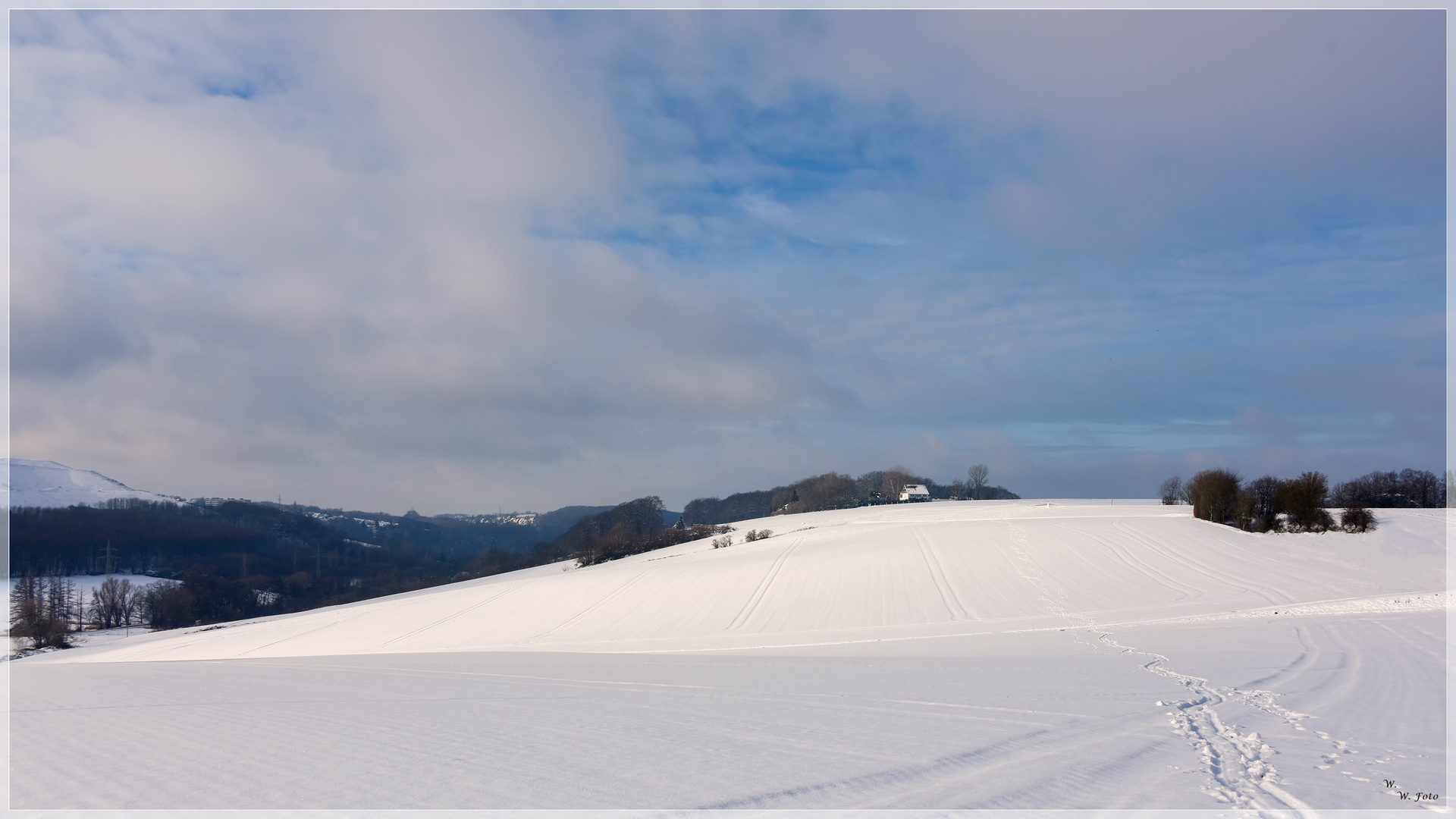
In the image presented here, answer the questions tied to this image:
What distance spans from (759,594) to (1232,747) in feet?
77.6

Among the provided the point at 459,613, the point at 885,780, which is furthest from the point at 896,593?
the point at 885,780

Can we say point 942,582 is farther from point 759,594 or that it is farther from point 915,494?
point 915,494

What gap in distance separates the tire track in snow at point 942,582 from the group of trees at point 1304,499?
1701 centimetres

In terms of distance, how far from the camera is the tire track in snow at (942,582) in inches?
1003

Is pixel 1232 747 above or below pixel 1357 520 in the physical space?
below

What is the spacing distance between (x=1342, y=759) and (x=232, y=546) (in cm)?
18557

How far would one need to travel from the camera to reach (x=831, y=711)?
373 inches

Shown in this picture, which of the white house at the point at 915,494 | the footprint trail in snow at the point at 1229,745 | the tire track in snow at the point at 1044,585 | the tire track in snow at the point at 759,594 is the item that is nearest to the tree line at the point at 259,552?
the white house at the point at 915,494

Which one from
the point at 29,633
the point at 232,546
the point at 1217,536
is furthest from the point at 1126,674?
the point at 232,546

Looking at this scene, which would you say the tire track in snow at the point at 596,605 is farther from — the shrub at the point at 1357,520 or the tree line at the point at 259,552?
the shrub at the point at 1357,520

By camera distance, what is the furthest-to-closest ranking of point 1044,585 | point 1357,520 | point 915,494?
1. point 915,494
2. point 1357,520
3. point 1044,585

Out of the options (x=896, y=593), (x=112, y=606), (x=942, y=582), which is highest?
(x=942, y=582)

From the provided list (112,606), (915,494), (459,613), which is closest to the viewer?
(459,613)

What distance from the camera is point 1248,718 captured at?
897 centimetres
